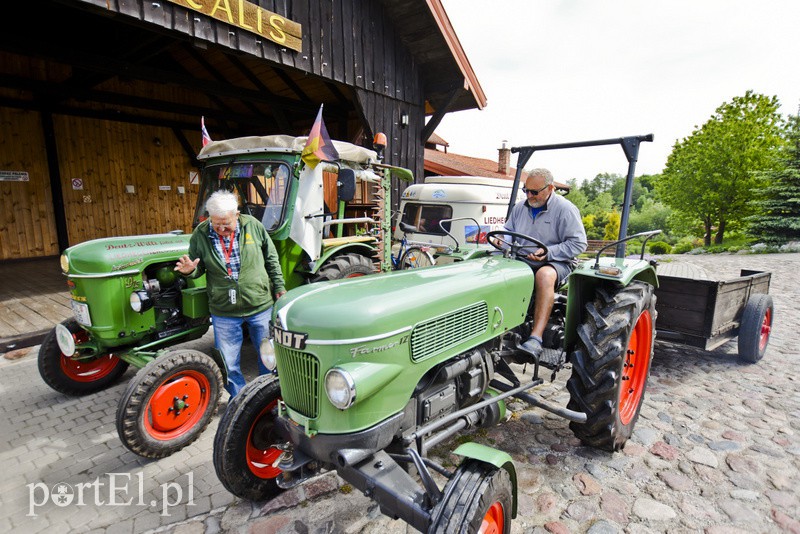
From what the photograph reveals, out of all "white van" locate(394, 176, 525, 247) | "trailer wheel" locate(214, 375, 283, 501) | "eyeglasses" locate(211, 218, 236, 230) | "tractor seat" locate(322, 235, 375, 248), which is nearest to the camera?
"trailer wheel" locate(214, 375, 283, 501)

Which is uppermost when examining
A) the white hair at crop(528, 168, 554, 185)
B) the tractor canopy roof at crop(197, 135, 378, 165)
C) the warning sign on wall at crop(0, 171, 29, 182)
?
the tractor canopy roof at crop(197, 135, 378, 165)

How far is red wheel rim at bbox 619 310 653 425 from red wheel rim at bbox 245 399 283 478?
7.99 feet

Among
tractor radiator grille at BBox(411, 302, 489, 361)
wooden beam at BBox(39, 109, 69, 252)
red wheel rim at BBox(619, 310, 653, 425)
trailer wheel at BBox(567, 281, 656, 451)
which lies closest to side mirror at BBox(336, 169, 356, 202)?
tractor radiator grille at BBox(411, 302, 489, 361)

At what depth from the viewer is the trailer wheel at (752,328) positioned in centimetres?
428

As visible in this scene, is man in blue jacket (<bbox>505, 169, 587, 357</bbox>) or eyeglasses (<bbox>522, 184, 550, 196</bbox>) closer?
man in blue jacket (<bbox>505, 169, 587, 357</bbox>)

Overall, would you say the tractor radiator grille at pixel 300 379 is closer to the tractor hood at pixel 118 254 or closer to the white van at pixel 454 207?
the tractor hood at pixel 118 254

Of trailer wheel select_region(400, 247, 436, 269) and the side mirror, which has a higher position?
the side mirror

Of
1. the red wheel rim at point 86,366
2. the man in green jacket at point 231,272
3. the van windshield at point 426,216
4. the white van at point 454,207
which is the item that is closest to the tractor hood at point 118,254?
the man in green jacket at point 231,272

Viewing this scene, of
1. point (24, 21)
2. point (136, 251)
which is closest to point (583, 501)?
point (136, 251)

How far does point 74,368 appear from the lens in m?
3.73

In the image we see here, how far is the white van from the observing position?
8578mm

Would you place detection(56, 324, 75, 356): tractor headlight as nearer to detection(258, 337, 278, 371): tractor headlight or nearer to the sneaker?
detection(258, 337, 278, 371): tractor headlight

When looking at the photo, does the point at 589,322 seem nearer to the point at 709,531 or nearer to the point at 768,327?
the point at 709,531

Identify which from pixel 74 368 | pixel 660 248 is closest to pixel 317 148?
pixel 74 368
